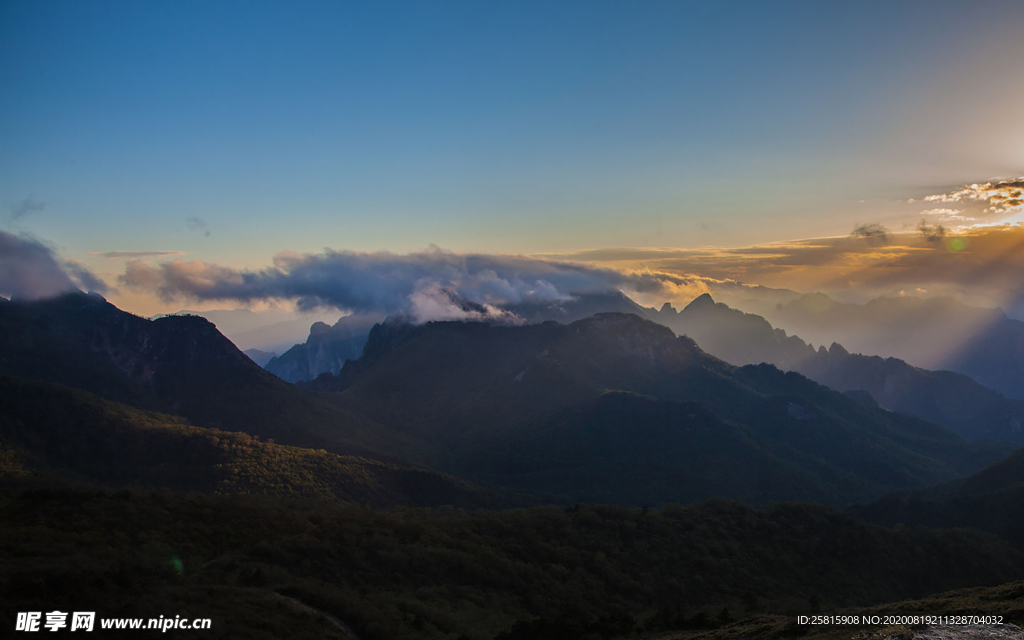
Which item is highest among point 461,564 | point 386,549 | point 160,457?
point 386,549

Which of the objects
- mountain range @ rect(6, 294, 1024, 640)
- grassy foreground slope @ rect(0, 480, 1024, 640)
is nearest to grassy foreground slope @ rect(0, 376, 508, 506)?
mountain range @ rect(6, 294, 1024, 640)

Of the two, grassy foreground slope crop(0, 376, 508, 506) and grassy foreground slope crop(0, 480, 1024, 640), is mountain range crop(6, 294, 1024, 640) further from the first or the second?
grassy foreground slope crop(0, 376, 508, 506)

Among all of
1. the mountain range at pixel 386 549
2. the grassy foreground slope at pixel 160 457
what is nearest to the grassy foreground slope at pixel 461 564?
the mountain range at pixel 386 549

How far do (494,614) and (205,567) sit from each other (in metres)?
38.5

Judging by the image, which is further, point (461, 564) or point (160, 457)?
point (160, 457)

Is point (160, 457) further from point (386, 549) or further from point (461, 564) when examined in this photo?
point (461, 564)

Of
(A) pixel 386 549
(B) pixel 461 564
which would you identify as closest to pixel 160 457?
(A) pixel 386 549

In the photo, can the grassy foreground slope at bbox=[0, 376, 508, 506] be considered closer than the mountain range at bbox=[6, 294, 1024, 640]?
No

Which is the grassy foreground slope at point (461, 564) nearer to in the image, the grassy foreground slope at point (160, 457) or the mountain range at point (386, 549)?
the mountain range at point (386, 549)

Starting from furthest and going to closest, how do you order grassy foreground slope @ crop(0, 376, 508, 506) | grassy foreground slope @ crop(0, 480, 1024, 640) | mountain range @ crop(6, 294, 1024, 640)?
1. grassy foreground slope @ crop(0, 376, 508, 506)
2. mountain range @ crop(6, 294, 1024, 640)
3. grassy foreground slope @ crop(0, 480, 1024, 640)

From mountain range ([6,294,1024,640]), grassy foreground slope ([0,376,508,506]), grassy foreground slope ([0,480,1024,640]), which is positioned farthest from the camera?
grassy foreground slope ([0,376,508,506])

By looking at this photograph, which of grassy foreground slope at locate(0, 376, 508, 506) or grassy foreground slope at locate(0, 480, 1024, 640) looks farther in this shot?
grassy foreground slope at locate(0, 376, 508, 506)

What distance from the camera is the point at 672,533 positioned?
11206cm

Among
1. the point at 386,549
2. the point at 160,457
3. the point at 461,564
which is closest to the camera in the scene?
the point at 461,564
